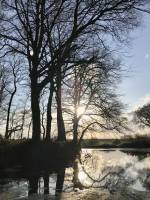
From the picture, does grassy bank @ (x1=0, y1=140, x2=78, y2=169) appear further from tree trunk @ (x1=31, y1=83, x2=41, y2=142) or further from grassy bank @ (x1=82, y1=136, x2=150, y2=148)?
grassy bank @ (x1=82, y1=136, x2=150, y2=148)

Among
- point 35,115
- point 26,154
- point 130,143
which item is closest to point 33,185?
point 26,154

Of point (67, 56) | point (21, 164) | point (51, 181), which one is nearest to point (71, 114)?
point (67, 56)

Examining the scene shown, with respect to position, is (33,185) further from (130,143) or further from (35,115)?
(130,143)

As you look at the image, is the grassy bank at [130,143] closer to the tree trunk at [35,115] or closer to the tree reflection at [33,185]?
the tree trunk at [35,115]

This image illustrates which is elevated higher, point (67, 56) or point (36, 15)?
point (36, 15)

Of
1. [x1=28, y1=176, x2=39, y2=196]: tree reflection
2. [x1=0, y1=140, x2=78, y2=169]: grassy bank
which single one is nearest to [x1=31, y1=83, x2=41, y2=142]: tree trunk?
[x1=0, y1=140, x2=78, y2=169]: grassy bank

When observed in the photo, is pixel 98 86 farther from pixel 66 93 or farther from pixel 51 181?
pixel 51 181

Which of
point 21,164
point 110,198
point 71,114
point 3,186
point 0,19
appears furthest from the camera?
point 71,114

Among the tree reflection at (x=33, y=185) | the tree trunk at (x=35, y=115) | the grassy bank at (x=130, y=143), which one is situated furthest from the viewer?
the grassy bank at (x=130, y=143)

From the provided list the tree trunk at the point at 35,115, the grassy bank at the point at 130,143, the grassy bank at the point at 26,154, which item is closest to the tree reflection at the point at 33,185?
the grassy bank at the point at 26,154

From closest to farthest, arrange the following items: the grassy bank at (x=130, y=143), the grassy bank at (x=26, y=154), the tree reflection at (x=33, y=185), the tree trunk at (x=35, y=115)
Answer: the tree reflection at (x=33, y=185) < the grassy bank at (x=26, y=154) < the tree trunk at (x=35, y=115) < the grassy bank at (x=130, y=143)

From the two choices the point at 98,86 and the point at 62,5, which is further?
the point at 98,86

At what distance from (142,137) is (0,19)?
2205 inches

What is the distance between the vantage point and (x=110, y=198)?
1185 centimetres
